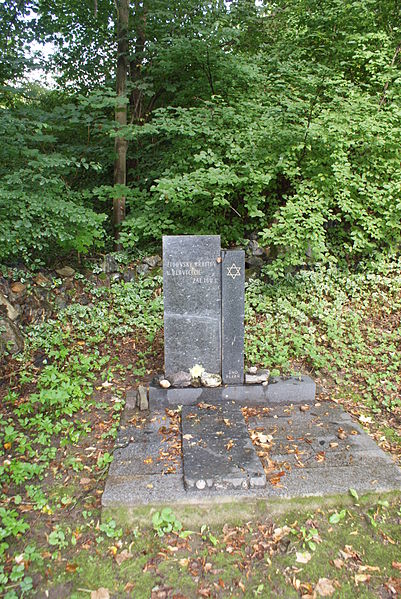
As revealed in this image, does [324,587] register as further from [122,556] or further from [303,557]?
[122,556]

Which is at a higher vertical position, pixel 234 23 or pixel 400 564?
pixel 234 23

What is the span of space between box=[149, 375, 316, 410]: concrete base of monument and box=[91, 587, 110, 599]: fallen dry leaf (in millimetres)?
1839

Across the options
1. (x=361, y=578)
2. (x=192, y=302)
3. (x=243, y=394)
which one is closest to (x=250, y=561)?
(x=361, y=578)

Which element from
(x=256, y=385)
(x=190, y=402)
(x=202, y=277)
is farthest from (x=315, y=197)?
(x=190, y=402)

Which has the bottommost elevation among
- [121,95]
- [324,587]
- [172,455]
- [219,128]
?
[324,587]

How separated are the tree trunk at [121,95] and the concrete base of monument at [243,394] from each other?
3.19 metres

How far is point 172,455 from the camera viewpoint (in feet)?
10.4

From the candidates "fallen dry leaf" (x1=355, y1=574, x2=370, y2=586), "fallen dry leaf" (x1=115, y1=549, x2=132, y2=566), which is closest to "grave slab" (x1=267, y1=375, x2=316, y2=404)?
"fallen dry leaf" (x1=355, y1=574, x2=370, y2=586)

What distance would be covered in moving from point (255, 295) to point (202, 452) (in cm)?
360

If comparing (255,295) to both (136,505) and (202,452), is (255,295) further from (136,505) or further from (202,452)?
(136,505)

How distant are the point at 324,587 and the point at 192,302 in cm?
258

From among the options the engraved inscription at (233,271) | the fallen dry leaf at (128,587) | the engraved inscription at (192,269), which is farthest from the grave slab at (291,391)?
the fallen dry leaf at (128,587)

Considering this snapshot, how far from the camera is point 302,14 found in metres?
7.04

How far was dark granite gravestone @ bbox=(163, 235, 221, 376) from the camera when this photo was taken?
3996 millimetres
